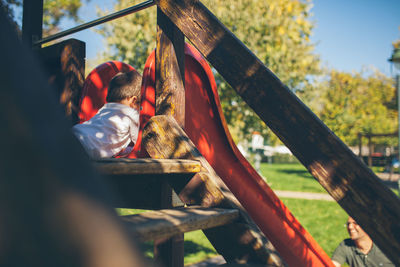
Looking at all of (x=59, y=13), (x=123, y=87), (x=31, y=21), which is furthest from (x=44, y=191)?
(x=59, y=13)

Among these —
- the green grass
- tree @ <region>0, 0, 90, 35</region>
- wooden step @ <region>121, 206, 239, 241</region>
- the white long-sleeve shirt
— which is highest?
tree @ <region>0, 0, 90, 35</region>

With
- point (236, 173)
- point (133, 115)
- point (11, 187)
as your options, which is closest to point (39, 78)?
point (11, 187)

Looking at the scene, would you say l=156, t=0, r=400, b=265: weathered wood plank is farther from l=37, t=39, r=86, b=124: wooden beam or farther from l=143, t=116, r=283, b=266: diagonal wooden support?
l=37, t=39, r=86, b=124: wooden beam

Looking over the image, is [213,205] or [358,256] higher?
[213,205]

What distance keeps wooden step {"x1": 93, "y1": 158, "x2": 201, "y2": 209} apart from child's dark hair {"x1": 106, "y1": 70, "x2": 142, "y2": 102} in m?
0.86

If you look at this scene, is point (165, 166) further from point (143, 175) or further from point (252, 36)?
point (252, 36)

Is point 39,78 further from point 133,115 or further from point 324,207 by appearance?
point 324,207

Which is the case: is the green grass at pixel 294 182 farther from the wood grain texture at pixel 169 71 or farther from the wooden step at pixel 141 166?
the wooden step at pixel 141 166

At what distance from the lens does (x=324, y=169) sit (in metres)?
1.48

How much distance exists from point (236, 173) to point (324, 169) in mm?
1156

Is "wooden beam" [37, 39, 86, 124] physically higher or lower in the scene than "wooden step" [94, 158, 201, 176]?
higher

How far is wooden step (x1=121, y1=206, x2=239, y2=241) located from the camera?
1372 millimetres

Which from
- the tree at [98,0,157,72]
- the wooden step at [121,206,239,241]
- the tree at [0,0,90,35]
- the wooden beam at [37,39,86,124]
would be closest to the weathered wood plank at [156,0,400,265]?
the wooden step at [121,206,239,241]

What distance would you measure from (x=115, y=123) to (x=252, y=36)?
28.1ft
